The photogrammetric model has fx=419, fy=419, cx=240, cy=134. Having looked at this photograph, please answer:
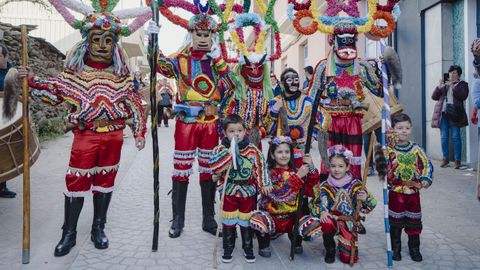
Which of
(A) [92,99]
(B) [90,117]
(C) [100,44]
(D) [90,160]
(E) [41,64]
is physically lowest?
(D) [90,160]

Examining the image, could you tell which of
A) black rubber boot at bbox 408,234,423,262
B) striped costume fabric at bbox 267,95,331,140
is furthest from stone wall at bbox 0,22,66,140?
black rubber boot at bbox 408,234,423,262

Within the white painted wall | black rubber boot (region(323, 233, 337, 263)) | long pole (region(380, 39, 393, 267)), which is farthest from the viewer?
the white painted wall

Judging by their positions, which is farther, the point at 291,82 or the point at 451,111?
the point at 451,111

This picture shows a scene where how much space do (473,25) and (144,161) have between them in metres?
6.67

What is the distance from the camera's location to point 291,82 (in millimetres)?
4156

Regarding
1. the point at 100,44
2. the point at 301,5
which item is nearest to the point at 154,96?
the point at 100,44

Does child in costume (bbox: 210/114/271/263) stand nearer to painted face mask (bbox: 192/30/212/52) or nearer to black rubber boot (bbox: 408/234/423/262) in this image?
painted face mask (bbox: 192/30/212/52)

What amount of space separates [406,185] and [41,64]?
11.2 m

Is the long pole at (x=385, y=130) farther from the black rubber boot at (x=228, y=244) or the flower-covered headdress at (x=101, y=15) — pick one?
the flower-covered headdress at (x=101, y=15)

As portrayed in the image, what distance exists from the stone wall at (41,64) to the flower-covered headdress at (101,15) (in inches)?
277

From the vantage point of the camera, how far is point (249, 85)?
4.20 metres

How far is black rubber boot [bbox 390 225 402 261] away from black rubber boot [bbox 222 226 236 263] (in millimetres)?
1345

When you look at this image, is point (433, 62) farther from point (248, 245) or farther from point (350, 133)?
point (248, 245)

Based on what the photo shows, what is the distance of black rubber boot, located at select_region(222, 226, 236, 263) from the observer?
341 cm
